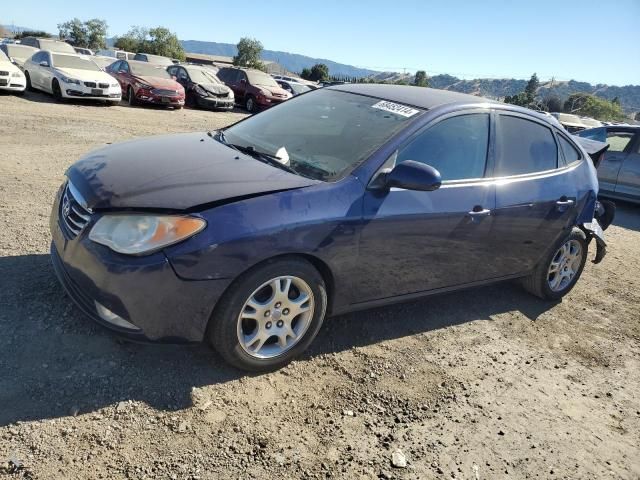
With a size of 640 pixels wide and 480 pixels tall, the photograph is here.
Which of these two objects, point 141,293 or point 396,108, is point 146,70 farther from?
point 141,293

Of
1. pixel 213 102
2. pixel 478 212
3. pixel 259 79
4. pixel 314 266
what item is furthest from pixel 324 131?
pixel 259 79

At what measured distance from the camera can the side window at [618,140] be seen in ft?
31.9

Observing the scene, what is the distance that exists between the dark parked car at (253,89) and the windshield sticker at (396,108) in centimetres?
1669

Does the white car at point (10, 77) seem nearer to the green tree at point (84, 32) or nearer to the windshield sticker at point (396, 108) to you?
the windshield sticker at point (396, 108)

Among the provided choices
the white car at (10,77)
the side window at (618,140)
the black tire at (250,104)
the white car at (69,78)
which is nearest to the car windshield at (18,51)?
the white car at (69,78)

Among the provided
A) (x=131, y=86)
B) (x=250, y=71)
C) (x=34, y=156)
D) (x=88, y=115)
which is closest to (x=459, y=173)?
(x=34, y=156)

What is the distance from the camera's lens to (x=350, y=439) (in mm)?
2660

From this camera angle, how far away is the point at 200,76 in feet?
63.1

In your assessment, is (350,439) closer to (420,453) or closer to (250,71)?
(420,453)

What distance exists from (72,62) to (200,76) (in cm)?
514

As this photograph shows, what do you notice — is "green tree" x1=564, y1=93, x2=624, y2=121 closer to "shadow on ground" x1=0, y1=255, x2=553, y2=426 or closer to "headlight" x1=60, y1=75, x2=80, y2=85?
"headlight" x1=60, y1=75, x2=80, y2=85

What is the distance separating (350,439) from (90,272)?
1.60 meters

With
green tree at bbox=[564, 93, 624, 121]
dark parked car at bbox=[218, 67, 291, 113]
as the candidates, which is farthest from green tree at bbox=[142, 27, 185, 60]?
green tree at bbox=[564, 93, 624, 121]

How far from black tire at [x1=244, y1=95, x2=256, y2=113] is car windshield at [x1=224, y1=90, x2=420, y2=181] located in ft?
55.4
